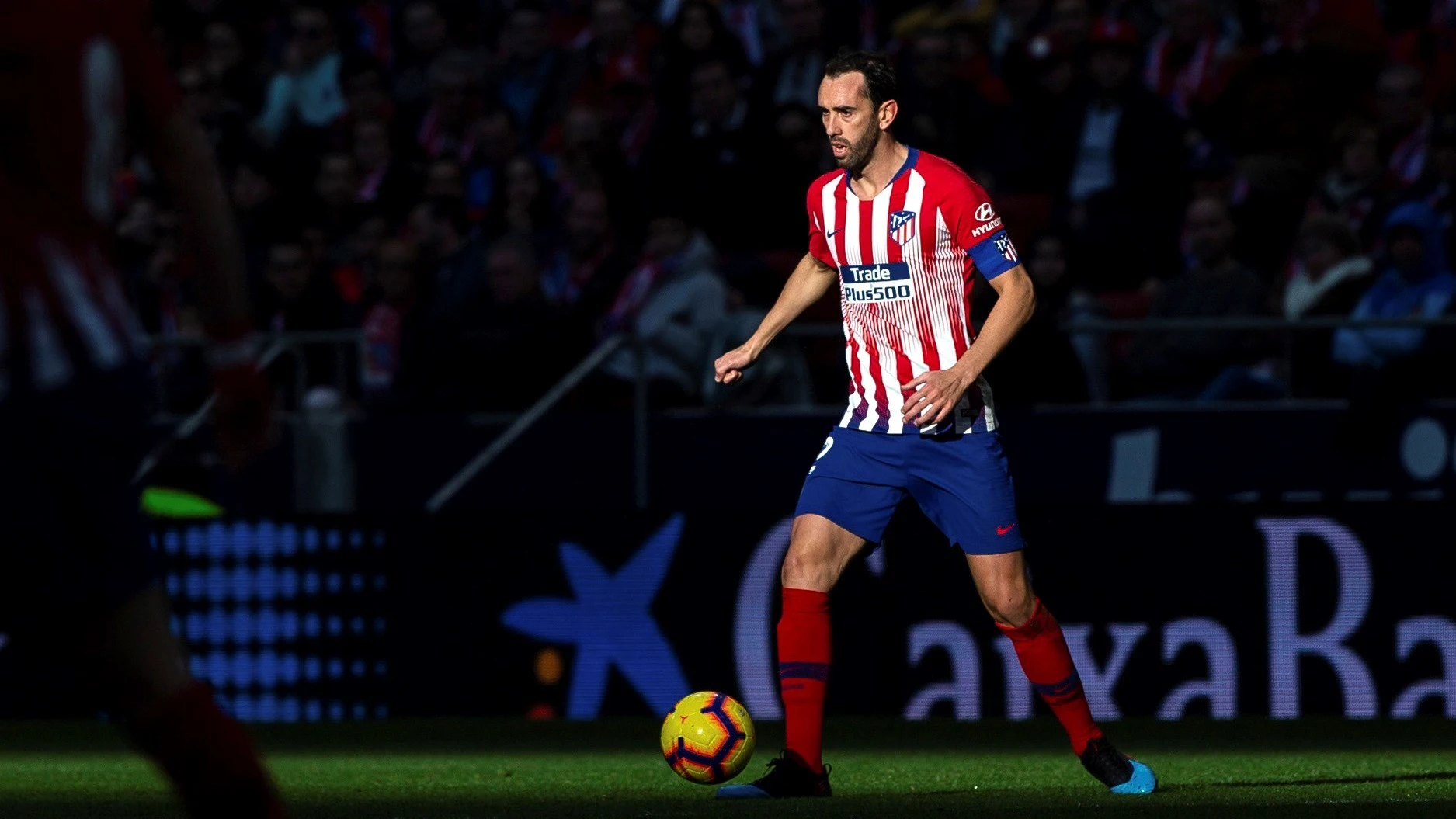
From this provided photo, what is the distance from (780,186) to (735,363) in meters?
6.11

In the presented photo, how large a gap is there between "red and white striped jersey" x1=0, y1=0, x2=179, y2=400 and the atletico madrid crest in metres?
3.18

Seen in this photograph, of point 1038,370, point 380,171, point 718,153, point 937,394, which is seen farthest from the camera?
point 380,171

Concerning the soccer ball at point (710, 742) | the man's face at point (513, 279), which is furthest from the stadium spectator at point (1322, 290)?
the soccer ball at point (710, 742)

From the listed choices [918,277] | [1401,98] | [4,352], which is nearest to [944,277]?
[918,277]

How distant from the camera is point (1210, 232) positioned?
1085 cm

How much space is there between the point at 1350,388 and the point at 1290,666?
4.77 ft

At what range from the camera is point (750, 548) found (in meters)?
9.58

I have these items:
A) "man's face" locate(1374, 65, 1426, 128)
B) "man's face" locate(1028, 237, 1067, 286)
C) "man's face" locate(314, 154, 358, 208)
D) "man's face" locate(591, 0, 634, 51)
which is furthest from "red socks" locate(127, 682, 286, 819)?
"man's face" locate(591, 0, 634, 51)

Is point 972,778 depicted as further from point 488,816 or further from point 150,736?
point 150,736

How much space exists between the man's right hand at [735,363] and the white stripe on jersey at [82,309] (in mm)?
3073

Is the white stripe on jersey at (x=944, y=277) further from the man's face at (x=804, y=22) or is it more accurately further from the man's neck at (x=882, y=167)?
the man's face at (x=804, y=22)

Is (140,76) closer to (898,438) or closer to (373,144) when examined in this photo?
(898,438)

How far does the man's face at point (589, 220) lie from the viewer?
11930 mm

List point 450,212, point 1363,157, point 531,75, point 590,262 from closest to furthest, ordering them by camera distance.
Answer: point 1363,157, point 590,262, point 450,212, point 531,75
